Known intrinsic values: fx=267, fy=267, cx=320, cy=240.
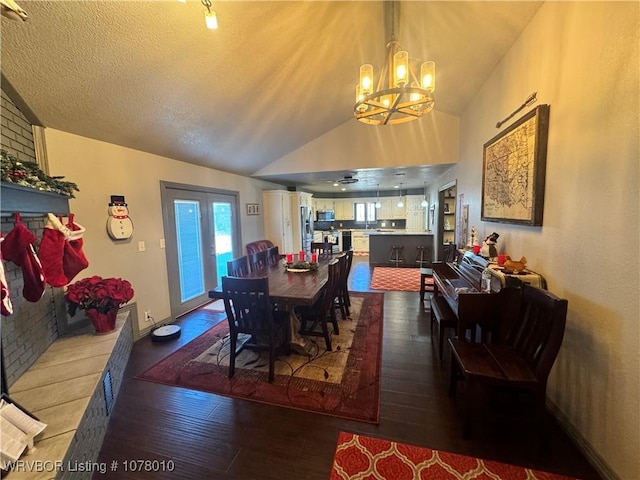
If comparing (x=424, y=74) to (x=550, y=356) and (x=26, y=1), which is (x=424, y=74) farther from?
(x=26, y=1)

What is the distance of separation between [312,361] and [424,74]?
2.72 meters

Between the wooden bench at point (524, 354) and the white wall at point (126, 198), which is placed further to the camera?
the white wall at point (126, 198)

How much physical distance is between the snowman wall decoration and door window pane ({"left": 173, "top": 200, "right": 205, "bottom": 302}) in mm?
862

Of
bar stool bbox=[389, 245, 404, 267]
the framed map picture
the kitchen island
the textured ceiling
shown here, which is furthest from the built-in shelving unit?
the framed map picture

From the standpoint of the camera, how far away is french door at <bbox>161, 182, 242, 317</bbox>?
376 cm

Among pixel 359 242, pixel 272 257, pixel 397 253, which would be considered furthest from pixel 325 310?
pixel 359 242

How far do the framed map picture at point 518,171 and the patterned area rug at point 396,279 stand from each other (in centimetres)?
243

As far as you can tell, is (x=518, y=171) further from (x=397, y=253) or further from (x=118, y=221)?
(x=397, y=253)

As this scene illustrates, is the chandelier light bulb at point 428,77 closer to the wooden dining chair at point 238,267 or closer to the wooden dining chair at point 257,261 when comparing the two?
the wooden dining chair at point 238,267

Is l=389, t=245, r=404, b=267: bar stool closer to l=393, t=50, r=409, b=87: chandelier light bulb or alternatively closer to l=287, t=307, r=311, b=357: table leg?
l=287, t=307, r=311, b=357: table leg

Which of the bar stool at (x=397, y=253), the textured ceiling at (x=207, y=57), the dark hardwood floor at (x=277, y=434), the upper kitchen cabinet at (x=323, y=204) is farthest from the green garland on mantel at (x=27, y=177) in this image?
the upper kitchen cabinet at (x=323, y=204)

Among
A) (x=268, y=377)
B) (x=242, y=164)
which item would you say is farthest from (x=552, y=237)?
(x=242, y=164)

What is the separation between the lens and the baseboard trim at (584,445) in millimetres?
1429

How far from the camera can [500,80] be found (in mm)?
2795
